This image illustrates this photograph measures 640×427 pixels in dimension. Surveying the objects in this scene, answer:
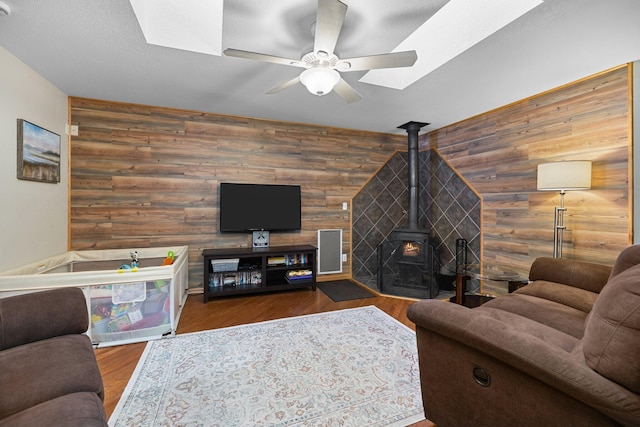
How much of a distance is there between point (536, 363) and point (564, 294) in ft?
4.73

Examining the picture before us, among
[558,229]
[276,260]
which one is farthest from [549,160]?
[276,260]

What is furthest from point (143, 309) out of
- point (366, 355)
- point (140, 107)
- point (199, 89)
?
point (140, 107)

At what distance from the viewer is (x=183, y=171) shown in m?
3.67

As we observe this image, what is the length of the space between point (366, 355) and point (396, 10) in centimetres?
249

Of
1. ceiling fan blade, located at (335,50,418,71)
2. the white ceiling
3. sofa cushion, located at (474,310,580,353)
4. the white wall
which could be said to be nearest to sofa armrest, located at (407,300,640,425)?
sofa cushion, located at (474,310,580,353)

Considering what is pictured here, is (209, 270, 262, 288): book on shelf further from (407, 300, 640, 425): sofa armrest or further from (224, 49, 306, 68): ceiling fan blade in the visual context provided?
(407, 300, 640, 425): sofa armrest

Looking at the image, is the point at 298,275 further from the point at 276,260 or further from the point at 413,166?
the point at 413,166

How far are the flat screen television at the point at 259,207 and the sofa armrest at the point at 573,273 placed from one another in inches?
110

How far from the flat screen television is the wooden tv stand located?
32 cm

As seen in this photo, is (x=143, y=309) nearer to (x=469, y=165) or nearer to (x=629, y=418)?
(x=629, y=418)

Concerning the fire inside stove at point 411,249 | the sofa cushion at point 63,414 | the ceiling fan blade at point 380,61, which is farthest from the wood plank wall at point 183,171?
the sofa cushion at point 63,414

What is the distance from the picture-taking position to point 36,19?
6.20 feet

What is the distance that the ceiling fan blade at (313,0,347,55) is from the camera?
4.66ft

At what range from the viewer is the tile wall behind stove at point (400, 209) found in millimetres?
4219
